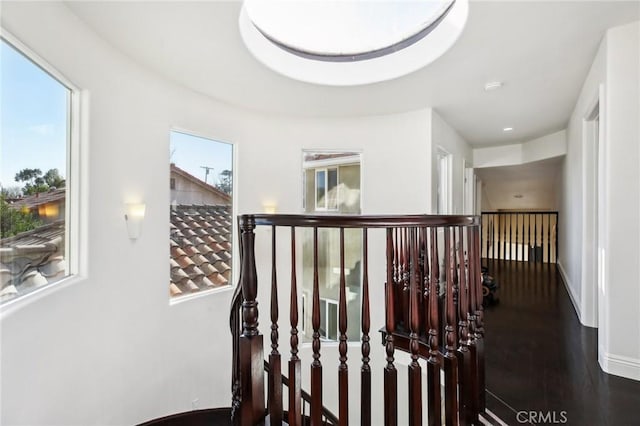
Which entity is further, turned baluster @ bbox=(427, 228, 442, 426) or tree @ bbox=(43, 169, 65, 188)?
tree @ bbox=(43, 169, 65, 188)

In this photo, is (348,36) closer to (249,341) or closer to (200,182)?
(200,182)

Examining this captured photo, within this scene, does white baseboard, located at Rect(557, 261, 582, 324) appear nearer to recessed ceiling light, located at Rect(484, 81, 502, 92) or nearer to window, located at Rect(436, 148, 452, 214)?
window, located at Rect(436, 148, 452, 214)

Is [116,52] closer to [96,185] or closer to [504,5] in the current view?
[96,185]

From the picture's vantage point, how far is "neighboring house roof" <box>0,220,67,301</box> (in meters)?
1.53

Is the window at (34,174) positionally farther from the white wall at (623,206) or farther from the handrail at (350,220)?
the white wall at (623,206)

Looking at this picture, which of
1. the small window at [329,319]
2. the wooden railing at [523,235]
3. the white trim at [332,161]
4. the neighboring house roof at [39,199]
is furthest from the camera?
the wooden railing at [523,235]

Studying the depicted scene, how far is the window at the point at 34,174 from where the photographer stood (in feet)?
5.08

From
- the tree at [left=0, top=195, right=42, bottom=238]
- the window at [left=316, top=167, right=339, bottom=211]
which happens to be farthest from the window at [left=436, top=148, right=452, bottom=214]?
the tree at [left=0, top=195, right=42, bottom=238]

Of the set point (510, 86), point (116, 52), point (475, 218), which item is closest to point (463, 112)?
point (510, 86)

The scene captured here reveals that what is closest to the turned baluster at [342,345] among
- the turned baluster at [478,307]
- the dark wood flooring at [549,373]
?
the turned baluster at [478,307]

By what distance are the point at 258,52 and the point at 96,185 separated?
160cm

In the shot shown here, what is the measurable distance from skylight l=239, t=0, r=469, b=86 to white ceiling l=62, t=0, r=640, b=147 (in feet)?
0.34

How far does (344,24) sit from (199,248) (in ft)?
8.88

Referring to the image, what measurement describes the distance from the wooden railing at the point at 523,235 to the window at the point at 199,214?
6149 millimetres
